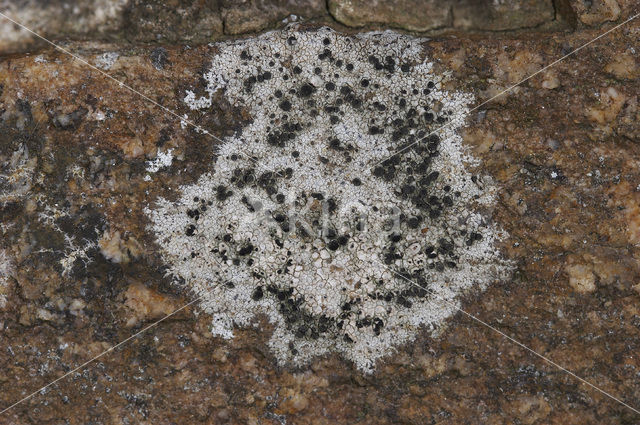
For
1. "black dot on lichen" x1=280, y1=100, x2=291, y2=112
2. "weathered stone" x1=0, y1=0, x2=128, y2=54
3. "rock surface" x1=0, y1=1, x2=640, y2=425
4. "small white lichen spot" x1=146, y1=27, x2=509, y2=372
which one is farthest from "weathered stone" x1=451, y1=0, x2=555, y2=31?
"weathered stone" x1=0, y1=0, x2=128, y2=54

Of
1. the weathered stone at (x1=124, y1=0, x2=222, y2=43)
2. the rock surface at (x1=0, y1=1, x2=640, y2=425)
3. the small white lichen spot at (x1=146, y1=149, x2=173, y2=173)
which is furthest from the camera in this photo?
the weathered stone at (x1=124, y1=0, x2=222, y2=43)

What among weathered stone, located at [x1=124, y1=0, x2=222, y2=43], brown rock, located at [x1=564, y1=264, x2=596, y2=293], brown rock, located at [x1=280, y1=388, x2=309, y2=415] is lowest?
brown rock, located at [x1=280, y1=388, x2=309, y2=415]

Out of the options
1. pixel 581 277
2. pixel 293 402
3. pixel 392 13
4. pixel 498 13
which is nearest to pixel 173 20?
pixel 392 13

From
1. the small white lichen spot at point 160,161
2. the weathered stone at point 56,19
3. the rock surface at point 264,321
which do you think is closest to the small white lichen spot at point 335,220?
the rock surface at point 264,321

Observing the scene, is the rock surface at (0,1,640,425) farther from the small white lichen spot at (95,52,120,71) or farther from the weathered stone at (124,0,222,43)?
the weathered stone at (124,0,222,43)

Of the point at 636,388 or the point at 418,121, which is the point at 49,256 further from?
the point at 636,388

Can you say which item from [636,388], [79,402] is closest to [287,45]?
[79,402]

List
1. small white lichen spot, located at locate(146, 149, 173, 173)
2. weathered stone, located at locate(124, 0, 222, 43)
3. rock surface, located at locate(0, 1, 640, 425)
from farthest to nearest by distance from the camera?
weathered stone, located at locate(124, 0, 222, 43), small white lichen spot, located at locate(146, 149, 173, 173), rock surface, located at locate(0, 1, 640, 425)

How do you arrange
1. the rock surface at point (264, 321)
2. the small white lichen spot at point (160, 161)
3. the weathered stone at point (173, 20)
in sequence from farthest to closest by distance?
1. the weathered stone at point (173, 20)
2. the small white lichen spot at point (160, 161)
3. the rock surface at point (264, 321)

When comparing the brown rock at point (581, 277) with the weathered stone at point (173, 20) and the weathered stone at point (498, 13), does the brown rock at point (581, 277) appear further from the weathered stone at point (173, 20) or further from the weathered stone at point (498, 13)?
the weathered stone at point (173, 20)
